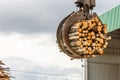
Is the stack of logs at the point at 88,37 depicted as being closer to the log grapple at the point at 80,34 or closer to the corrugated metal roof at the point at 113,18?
the log grapple at the point at 80,34

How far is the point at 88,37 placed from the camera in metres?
3.76

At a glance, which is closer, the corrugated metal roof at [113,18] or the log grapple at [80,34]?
the log grapple at [80,34]

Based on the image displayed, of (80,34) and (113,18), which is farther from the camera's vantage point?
(113,18)

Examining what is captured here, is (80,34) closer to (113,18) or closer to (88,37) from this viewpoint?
(88,37)

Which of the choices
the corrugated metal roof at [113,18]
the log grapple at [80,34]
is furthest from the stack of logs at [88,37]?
the corrugated metal roof at [113,18]

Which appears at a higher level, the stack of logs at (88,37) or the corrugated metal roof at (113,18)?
the corrugated metal roof at (113,18)

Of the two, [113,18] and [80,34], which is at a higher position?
[113,18]

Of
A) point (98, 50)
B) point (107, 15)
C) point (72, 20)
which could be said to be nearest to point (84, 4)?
point (72, 20)

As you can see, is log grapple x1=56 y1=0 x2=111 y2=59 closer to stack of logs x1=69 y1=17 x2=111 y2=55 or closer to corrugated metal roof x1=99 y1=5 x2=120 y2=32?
stack of logs x1=69 y1=17 x2=111 y2=55

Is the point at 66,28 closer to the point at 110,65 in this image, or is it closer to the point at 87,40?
the point at 87,40

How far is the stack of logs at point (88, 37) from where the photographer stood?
3570 millimetres

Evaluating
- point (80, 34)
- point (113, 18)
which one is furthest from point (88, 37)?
point (113, 18)

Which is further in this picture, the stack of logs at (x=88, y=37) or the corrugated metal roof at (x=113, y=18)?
the corrugated metal roof at (x=113, y=18)

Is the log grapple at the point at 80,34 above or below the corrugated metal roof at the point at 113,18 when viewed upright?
below
